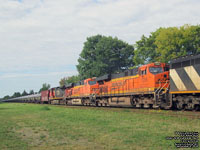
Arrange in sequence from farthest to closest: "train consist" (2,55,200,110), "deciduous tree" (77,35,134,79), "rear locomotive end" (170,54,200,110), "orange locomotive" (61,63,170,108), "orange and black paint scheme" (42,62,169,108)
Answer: "deciduous tree" (77,35,134,79), "orange and black paint scheme" (42,62,169,108), "orange locomotive" (61,63,170,108), "train consist" (2,55,200,110), "rear locomotive end" (170,54,200,110)


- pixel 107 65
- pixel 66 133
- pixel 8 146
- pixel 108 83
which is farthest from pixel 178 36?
pixel 8 146

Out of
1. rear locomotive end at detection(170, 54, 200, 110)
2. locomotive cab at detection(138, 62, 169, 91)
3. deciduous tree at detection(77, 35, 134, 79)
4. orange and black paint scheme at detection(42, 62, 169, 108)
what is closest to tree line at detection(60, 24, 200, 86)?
deciduous tree at detection(77, 35, 134, 79)

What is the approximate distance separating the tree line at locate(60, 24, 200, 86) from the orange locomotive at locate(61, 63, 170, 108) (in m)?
16.5

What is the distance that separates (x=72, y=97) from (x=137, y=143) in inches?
1378

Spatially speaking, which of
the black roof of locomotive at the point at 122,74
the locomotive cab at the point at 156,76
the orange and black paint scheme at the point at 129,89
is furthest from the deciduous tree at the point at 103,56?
the locomotive cab at the point at 156,76

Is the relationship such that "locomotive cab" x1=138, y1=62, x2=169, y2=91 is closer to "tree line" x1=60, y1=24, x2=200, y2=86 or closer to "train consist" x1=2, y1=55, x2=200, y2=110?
"train consist" x1=2, y1=55, x2=200, y2=110

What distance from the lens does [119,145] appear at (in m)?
8.60

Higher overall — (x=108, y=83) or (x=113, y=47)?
(x=113, y=47)

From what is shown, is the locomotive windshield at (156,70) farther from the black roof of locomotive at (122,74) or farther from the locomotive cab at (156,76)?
the black roof of locomotive at (122,74)

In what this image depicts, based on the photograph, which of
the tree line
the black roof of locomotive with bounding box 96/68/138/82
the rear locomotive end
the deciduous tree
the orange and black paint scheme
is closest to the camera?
the rear locomotive end

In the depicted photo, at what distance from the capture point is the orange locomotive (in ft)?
70.7

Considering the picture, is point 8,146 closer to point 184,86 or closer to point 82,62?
point 184,86

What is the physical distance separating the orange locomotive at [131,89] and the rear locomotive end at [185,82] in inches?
47.4

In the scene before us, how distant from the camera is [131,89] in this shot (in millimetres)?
25938
